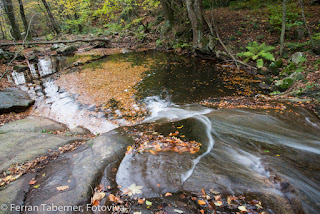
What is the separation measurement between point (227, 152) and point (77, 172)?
303 cm

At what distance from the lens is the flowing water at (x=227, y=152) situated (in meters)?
2.71

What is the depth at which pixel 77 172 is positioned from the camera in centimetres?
305

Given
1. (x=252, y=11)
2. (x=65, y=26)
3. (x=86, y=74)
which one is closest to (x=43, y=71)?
(x=86, y=74)

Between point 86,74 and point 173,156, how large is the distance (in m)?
9.62

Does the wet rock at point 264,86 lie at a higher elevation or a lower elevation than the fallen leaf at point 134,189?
lower

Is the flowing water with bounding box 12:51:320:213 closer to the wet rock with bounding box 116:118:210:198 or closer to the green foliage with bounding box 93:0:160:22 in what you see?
the wet rock with bounding box 116:118:210:198

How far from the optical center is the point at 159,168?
10.5 feet

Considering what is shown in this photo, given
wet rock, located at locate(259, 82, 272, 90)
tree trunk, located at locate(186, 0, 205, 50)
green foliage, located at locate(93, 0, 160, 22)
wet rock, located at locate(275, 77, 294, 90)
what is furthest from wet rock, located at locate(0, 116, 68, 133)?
green foliage, located at locate(93, 0, 160, 22)

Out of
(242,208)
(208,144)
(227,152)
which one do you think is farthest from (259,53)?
(242,208)

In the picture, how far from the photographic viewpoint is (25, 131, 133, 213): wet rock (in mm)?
2548

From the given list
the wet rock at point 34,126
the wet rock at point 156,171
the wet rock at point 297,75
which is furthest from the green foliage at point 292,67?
the wet rock at point 34,126

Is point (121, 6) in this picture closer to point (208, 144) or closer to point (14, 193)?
point (208, 144)

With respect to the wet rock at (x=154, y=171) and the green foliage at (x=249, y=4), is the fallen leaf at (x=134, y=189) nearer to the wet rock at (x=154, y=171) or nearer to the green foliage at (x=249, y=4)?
the wet rock at (x=154, y=171)

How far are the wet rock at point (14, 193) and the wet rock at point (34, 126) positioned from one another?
269 cm
